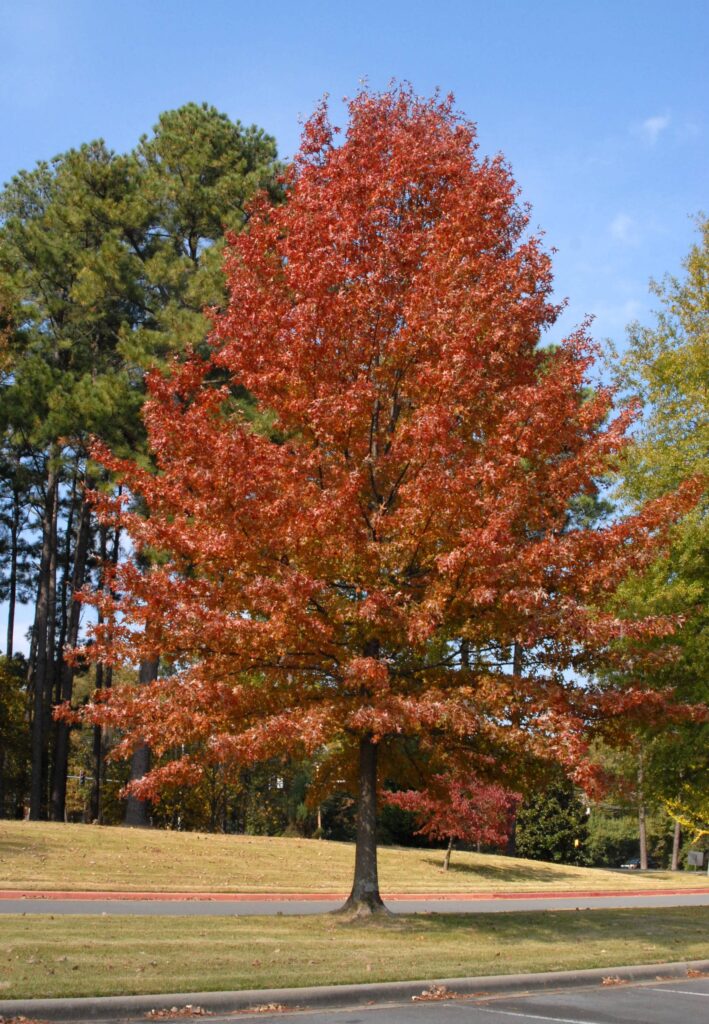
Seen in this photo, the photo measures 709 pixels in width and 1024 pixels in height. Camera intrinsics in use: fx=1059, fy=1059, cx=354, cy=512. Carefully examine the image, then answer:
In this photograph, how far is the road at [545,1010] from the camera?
8.13m

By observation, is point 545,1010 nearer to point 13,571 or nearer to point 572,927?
point 572,927

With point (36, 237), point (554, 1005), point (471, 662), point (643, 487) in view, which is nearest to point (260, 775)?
point (36, 237)

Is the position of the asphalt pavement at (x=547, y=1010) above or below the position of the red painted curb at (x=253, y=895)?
above

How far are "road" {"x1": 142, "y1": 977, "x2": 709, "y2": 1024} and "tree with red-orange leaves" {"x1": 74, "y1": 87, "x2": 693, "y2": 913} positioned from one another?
2.59m

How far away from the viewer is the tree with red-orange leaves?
1252 centimetres

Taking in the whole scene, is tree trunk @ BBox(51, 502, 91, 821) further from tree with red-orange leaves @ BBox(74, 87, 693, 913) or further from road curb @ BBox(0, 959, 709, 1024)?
road curb @ BBox(0, 959, 709, 1024)

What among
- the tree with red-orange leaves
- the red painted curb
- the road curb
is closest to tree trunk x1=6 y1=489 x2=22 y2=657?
the red painted curb

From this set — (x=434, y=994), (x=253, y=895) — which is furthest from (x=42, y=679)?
(x=434, y=994)

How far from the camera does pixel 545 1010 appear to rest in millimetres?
8867

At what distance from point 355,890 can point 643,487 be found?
9.44 meters

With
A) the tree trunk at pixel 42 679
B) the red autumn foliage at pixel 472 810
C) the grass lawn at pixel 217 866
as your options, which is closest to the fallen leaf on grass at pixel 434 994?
the grass lawn at pixel 217 866

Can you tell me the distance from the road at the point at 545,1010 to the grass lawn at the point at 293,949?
2.04 ft

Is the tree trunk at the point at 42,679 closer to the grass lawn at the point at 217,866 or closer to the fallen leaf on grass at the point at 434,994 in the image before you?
the grass lawn at the point at 217,866

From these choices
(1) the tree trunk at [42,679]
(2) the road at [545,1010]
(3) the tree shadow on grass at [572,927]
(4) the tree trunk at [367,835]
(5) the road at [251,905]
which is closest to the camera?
(2) the road at [545,1010]
